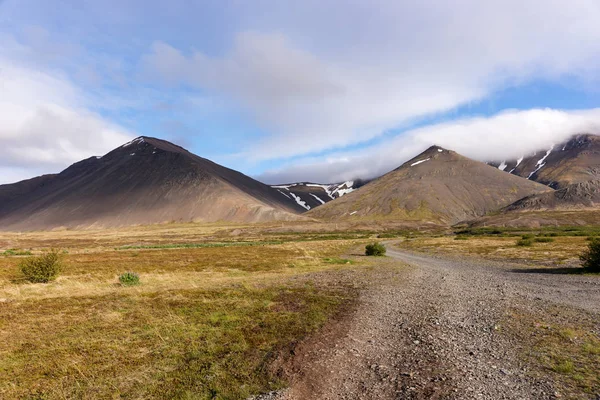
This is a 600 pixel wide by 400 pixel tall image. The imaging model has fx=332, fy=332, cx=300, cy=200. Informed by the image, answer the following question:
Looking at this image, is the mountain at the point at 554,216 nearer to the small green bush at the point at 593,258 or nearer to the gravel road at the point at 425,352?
the small green bush at the point at 593,258

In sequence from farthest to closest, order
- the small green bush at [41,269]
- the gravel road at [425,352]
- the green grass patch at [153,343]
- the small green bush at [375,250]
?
the small green bush at [375,250]
the small green bush at [41,269]
the green grass patch at [153,343]
the gravel road at [425,352]

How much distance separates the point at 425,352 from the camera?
10555 millimetres

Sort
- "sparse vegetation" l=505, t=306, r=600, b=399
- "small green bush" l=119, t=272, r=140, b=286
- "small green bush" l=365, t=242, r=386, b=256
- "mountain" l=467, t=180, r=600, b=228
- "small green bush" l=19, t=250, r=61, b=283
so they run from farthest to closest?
"mountain" l=467, t=180, r=600, b=228, "small green bush" l=365, t=242, r=386, b=256, "small green bush" l=19, t=250, r=61, b=283, "small green bush" l=119, t=272, r=140, b=286, "sparse vegetation" l=505, t=306, r=600, b=399

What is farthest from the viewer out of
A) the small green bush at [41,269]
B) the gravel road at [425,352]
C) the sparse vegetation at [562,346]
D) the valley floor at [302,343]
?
the small green bush at [41,269]

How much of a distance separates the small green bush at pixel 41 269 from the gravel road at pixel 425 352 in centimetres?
2554

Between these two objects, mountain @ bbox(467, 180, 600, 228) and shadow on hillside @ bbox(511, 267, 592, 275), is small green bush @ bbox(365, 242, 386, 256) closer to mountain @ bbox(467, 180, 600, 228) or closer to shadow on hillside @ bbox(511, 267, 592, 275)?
shadow on hillside @ bbox(511, 267, 592, 275)

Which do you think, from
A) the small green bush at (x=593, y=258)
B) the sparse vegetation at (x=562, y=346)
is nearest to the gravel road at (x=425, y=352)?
the sparse vegetation at (x=562, y=346)

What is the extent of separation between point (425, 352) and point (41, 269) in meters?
30.2

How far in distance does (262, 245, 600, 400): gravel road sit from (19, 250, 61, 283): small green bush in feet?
83.8

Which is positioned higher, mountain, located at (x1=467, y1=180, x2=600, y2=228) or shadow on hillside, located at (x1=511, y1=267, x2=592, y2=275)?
mountain, located at (x1=467, y1=180, x2=600, y2=228)

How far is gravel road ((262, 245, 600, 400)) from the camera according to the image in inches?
320

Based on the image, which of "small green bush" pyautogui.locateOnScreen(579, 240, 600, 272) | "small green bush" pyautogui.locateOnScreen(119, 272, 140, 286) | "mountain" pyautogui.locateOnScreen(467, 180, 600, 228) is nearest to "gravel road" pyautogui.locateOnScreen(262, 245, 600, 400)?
"small green bush" pyautogui.locateOnScreen(579, 240, 600, 272)

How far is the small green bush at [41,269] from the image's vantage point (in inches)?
1057

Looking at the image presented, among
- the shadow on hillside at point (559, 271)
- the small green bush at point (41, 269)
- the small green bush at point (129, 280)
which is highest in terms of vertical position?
the small green bush at point (41, 269)
